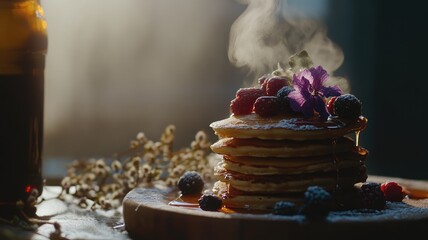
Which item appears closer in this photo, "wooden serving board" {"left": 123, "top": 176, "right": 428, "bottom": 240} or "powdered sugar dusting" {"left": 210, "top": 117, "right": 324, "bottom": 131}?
"wooden serving board" {"left": 123, "top": 176, "right": 428, "bottom": 240}

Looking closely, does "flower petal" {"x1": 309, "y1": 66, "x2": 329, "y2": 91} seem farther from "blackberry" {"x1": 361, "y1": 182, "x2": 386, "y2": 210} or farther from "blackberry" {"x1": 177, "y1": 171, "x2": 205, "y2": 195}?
"blackberry" {"x1": 177, "y1": 171, "x2": 205, "y2": 195}

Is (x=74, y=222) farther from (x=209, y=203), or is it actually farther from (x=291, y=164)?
(x=291, y=164)

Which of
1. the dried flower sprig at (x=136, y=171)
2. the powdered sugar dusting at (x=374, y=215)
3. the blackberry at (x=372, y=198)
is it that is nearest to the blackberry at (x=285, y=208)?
the powdered sugar dusting at (x=374, y=215)

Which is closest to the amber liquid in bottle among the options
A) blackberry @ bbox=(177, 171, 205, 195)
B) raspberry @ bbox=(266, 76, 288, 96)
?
blackberry @ bbox=(177, 171, 205, 195)

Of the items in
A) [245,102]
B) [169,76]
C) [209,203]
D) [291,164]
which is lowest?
[169,76]

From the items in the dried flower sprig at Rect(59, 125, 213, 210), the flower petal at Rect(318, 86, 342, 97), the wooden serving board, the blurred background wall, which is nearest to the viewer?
the wooden serving board

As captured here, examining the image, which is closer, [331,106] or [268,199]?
[268,199]

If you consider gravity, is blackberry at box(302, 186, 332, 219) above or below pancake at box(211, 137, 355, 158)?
below

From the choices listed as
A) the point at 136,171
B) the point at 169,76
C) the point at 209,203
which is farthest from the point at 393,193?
the point at 169,76
